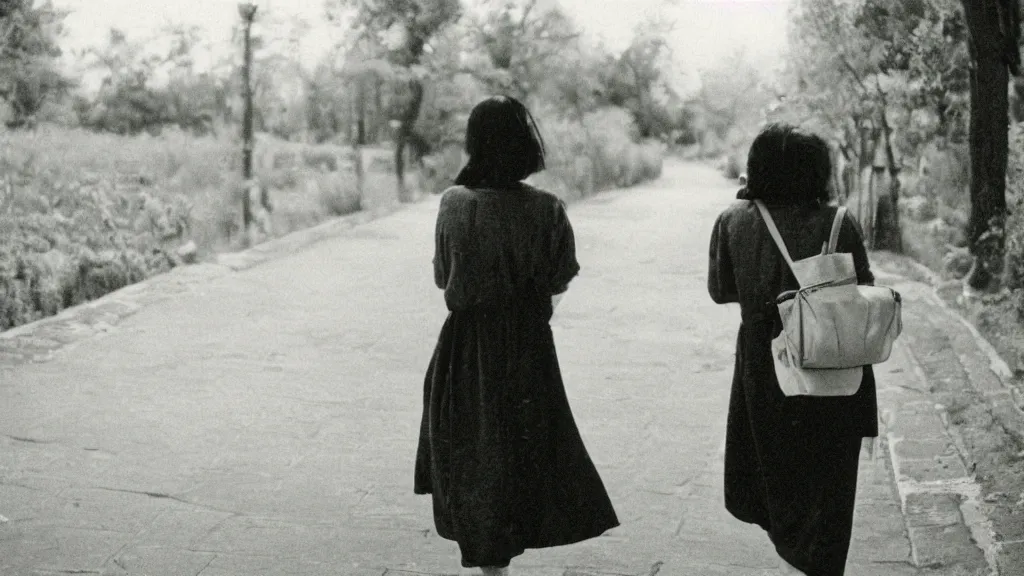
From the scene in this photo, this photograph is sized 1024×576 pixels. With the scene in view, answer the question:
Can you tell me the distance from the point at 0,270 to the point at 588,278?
186 inches

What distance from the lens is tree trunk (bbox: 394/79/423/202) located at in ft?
58.6

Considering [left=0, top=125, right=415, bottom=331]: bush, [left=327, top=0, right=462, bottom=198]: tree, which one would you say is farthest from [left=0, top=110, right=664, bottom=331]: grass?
[left=327, top=0, right=462, bottom=198]: tree

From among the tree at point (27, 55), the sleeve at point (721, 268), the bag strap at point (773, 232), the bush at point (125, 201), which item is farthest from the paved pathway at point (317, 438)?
the tree at point (27, 55)

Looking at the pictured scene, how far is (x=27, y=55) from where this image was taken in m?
11.8

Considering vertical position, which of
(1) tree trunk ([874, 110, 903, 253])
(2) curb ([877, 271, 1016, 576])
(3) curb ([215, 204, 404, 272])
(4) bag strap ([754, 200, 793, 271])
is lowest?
(3) curb ([215, 204, 404, 272])

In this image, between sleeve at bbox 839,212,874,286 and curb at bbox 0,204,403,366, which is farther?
curb at bbox 0,204,403,366

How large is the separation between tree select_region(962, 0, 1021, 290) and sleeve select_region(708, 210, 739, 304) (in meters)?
5.02

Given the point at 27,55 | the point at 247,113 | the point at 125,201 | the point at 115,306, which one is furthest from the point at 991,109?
the point at 27,55

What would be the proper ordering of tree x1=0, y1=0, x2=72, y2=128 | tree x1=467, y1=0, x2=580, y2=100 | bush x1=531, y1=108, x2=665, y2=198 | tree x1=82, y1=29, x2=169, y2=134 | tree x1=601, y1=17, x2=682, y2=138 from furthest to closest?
tree x1=601, y1=17, x2=682, y2=138, bush x1=531, y1=108, x2=665, y2=198, tree x1=467, y1=0, x2=580, y2=100, tree x1=82, y1=29, x2=169, y2=134, tree x1=0, y1=0, x2=72, y2=128

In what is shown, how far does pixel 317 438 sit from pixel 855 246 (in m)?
3.07

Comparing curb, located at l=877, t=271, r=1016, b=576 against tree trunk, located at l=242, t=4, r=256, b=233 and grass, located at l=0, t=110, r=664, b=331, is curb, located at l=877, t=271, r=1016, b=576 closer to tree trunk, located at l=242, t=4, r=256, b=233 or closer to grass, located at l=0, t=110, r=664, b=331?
grass, located at l=0, t=110, r=664, b=331

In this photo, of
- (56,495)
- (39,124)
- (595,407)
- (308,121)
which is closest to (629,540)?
(595,407)

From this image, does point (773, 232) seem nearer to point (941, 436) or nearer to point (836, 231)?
point (836, 231)

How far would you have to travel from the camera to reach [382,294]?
30.6ft
